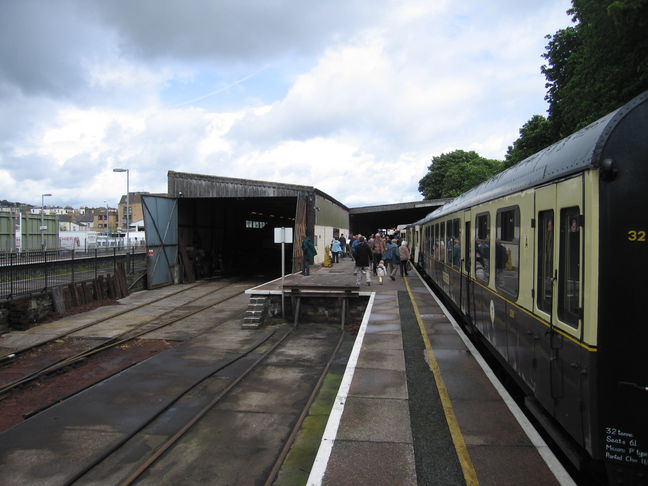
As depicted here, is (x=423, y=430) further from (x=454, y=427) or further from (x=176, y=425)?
(x=176, y=425)

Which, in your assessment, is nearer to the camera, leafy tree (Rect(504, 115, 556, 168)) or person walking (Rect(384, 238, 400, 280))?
person walking (Rect(384, 238, 400, 280))

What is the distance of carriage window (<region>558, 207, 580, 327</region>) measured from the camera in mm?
3879

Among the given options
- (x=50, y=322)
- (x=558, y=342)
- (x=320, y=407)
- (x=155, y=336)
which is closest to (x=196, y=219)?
(x=50, y=322)

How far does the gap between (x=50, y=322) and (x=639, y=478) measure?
671 inches

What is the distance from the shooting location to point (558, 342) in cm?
424

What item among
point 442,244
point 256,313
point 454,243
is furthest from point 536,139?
point 256,313

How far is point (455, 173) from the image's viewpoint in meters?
63.2

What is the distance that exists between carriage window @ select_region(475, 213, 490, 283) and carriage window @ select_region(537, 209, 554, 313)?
2.74 metres

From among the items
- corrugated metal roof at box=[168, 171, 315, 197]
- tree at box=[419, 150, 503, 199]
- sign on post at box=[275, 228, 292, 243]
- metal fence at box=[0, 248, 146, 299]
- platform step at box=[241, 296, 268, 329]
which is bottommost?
platform step at box=[241, 296, 268, 329]

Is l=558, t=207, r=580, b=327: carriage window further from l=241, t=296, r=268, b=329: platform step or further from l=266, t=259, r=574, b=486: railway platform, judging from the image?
l=241, t=296, r=268, b=329: platform step

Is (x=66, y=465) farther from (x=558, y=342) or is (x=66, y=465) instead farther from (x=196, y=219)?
(x=196, y=219)

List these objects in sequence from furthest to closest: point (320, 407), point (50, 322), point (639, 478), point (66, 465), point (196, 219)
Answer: point (196, 219) < point (50, 322) < point (320, 407) < point (66, 465) < point (639, 478)

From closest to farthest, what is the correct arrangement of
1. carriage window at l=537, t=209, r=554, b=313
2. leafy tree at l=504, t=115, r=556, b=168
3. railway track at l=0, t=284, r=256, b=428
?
carriage window at l=537, t=209, r=554, b=313
railway track at l=0, t=284, r=256, b=428
leafy tree at l=504, t=115, r=556, b=168

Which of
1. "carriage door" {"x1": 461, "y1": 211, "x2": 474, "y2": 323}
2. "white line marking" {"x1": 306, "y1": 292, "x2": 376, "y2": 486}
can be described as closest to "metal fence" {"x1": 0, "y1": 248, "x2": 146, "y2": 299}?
"white line marking" {"x1": 306, "y1": 292, "x2": 376, "y2": 486}
